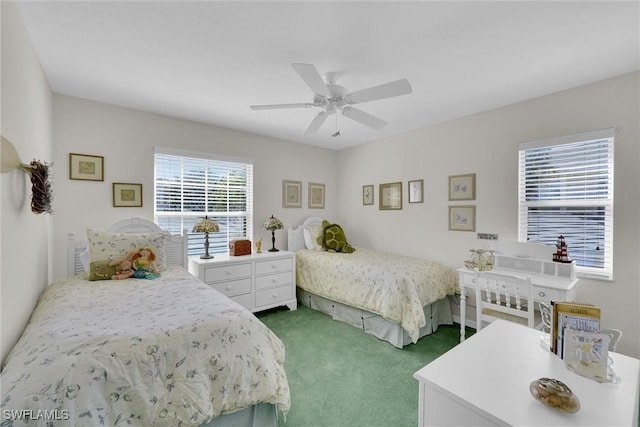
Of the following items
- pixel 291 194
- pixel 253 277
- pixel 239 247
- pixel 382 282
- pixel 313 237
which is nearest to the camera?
pixel 382 282

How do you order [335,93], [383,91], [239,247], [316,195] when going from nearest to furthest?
[383,91], [335,93], [239,247], [316,195]

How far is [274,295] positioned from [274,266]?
1.23 ft

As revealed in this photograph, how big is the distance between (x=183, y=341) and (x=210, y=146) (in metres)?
2.81

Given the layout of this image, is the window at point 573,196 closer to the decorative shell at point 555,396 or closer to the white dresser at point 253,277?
the decorative shell at point 555,396

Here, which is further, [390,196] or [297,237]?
[297,237]

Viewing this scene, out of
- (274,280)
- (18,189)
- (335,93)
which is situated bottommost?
(274,280)

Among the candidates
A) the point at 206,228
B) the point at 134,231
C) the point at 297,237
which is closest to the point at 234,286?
the point at 206,228

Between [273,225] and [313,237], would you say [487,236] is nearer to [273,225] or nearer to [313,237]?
[313,237]

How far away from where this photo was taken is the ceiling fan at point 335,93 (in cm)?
177

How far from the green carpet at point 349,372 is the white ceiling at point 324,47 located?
7.99ft

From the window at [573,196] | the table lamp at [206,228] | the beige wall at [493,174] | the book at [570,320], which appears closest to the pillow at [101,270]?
the table lamp at [206,228]

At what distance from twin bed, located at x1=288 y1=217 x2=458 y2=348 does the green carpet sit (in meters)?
0.13

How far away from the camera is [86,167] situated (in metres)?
2.74

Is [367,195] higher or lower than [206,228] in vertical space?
higher
